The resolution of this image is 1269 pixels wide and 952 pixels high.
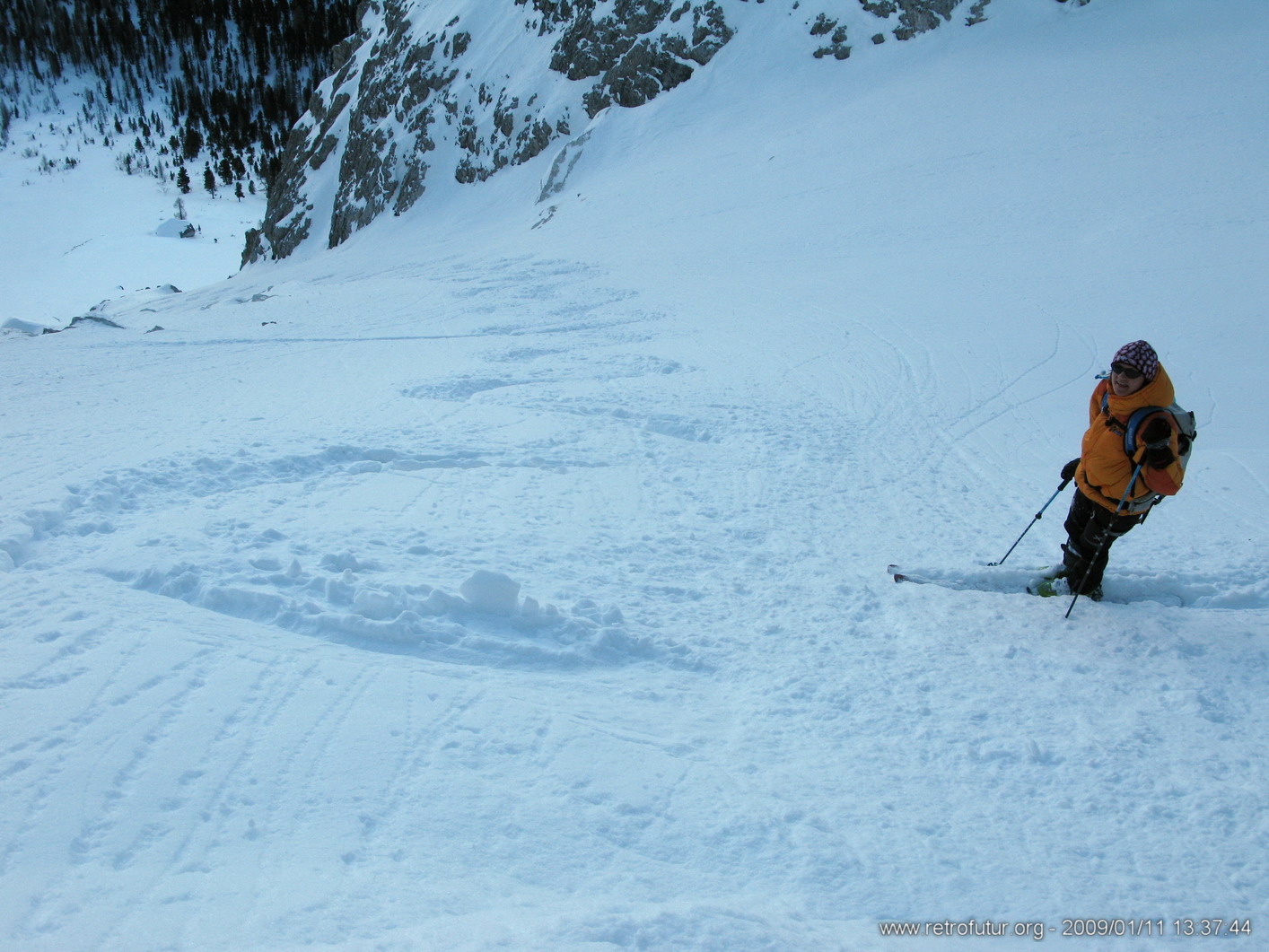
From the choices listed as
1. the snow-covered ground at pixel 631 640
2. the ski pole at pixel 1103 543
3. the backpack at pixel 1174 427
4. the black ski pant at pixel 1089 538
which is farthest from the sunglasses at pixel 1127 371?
the snow-covered ground at pixel 631 640

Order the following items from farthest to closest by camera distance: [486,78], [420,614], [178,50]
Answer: [178,50], [486,78], [420,614]

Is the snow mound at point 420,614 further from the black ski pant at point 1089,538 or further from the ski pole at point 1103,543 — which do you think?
the black ski pant at point 1089,538

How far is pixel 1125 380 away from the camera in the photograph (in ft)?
11.9

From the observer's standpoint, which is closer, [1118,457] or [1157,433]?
[1157,433]

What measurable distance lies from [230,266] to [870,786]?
145 ft

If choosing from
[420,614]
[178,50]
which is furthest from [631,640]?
[178,50]

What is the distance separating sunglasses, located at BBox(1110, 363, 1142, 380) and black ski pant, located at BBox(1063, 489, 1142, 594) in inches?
28.3

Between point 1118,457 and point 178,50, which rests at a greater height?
point 178,50

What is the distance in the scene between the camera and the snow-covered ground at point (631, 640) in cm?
256

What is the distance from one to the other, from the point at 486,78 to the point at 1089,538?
29238mm

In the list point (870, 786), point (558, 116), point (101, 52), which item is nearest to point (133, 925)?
point (870, 786)

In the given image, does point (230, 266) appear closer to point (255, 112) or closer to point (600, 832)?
point (255, 112)

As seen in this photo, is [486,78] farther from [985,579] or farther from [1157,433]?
[1157,433]

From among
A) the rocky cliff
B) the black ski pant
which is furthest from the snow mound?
the rocky cliff
